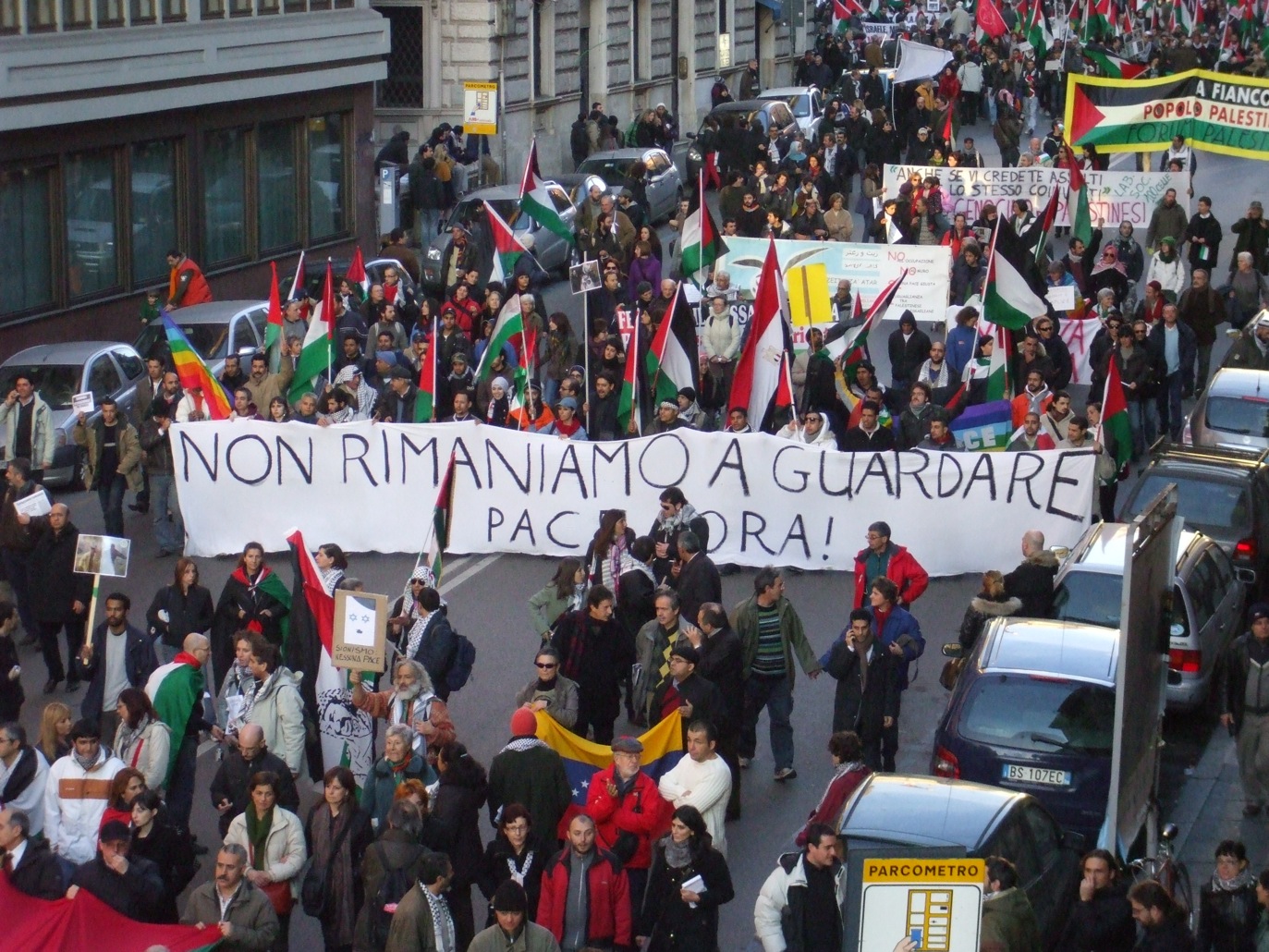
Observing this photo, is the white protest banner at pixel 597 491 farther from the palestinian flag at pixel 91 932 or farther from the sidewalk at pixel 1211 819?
the palestinian flag at pixel 91 932

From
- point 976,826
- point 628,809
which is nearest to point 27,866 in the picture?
point 628,809

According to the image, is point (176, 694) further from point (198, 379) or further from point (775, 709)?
point (198, 379)

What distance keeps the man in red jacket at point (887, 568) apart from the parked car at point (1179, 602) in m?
0.89

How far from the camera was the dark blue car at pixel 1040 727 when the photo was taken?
35.5 ft

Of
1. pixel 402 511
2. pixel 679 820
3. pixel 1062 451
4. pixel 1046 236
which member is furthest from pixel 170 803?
pixel 1046 236

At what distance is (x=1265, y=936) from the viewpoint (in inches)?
365

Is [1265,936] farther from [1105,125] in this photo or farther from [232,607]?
[1105,125]

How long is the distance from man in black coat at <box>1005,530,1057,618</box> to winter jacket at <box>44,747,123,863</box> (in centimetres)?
570

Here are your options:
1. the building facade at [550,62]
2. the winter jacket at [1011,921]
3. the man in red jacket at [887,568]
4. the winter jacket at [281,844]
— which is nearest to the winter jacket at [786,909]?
the winter jacket at [1011,921]

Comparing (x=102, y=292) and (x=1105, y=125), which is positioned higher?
(x=1105, y=125)

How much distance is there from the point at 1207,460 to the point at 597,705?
5689 millimetres

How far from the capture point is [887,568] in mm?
13070

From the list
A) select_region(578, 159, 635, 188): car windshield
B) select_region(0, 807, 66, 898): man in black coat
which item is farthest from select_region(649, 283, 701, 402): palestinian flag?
select_region(578, 159, 635, 188): car windshield

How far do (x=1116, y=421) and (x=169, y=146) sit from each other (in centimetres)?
1507
